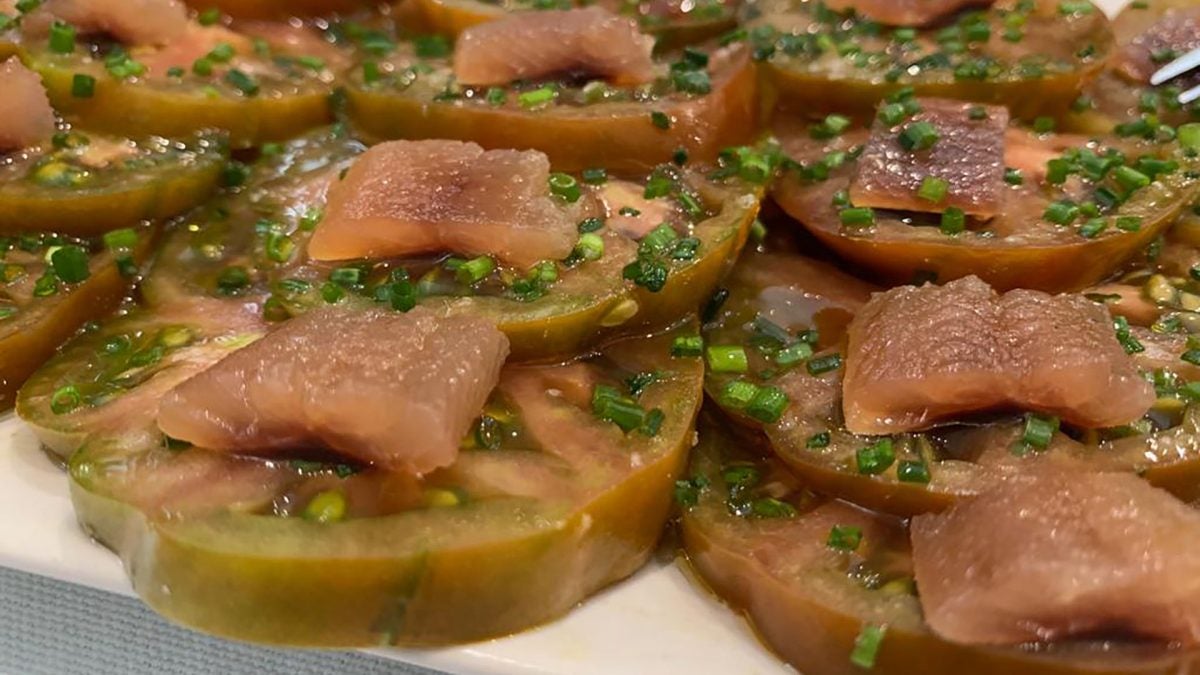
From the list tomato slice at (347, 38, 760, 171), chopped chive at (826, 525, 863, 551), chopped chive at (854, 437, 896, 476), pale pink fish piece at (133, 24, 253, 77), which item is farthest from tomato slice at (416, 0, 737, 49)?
chopped chive at (826, 525, 863, 551)

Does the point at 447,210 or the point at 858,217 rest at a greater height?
the point at 447,210

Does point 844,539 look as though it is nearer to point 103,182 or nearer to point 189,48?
→ point 103,182

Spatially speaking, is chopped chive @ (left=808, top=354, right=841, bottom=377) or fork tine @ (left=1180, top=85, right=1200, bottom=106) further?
fork tine @ (left=1180, top=85, right=1200, bottom=106)

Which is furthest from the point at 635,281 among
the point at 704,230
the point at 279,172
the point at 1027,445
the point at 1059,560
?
the point at 279,172

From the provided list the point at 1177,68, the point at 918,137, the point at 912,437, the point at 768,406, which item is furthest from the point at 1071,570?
the point at 1177,68

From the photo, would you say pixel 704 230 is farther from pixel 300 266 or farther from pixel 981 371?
pixel 300 266

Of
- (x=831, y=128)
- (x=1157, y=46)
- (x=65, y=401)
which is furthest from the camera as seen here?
(x=1157, y=46)

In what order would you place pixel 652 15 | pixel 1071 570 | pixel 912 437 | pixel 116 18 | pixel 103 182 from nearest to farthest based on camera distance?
pixel 1071 570 → pixel 912 437 → pixel 103 182 → pixel 116 18 → pixel 652 15

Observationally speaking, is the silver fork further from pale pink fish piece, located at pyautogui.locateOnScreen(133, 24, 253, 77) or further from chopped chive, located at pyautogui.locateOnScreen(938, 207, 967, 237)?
pale pink fish piece, located at pyautogui.locateOnScreen(133, 24, 253, 77)
